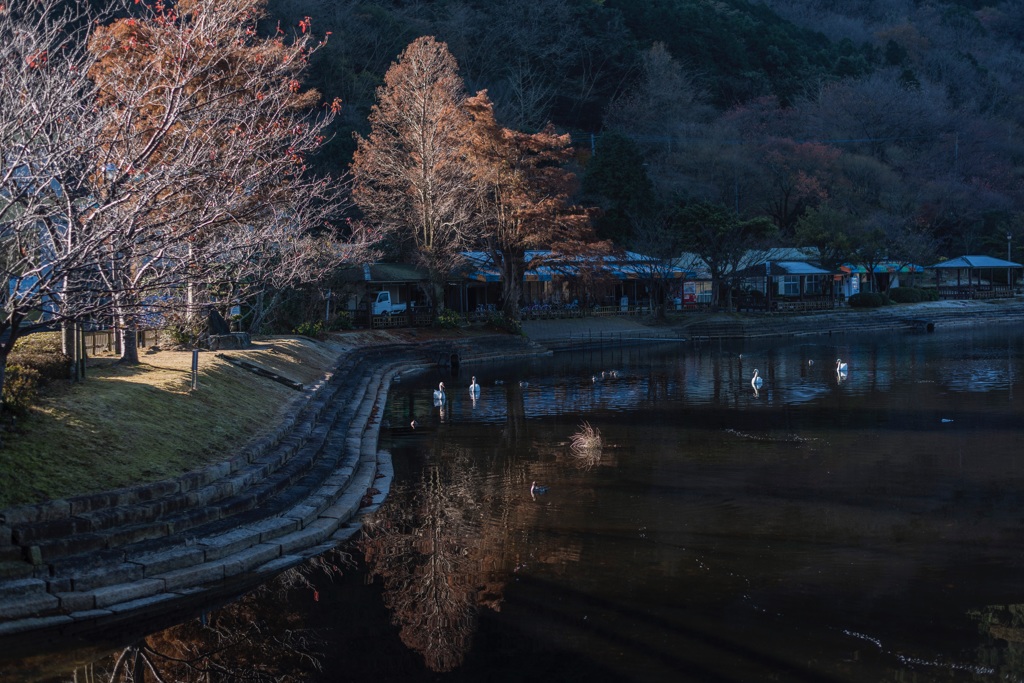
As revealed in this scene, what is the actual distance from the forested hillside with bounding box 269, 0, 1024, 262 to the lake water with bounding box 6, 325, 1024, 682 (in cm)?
3512

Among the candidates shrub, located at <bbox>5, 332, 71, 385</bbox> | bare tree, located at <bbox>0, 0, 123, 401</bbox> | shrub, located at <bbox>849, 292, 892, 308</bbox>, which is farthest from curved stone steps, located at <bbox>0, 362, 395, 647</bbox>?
shrub, located at <bbox>849, 292, 892, 308</bbox>

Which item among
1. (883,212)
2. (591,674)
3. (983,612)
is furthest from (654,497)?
(883,212)

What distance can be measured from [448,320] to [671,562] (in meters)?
32.1

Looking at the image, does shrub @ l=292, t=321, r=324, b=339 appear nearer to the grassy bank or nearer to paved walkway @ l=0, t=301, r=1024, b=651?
the grassy bank

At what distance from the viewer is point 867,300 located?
61.3m

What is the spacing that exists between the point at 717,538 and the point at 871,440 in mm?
8514

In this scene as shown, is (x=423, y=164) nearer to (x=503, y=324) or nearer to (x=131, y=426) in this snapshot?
(x=503, y=324)

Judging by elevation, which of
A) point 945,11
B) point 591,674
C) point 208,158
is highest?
point 945,11

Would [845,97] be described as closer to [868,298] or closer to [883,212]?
[883,212]

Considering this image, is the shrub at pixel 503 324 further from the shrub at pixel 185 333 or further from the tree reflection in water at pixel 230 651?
the tree reflection in water at pixel 230 651

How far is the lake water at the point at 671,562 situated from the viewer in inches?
344

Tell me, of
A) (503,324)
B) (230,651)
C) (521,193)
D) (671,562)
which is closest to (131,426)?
(230,651)

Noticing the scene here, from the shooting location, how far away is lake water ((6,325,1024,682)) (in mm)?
8742

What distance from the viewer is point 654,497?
14844mm
